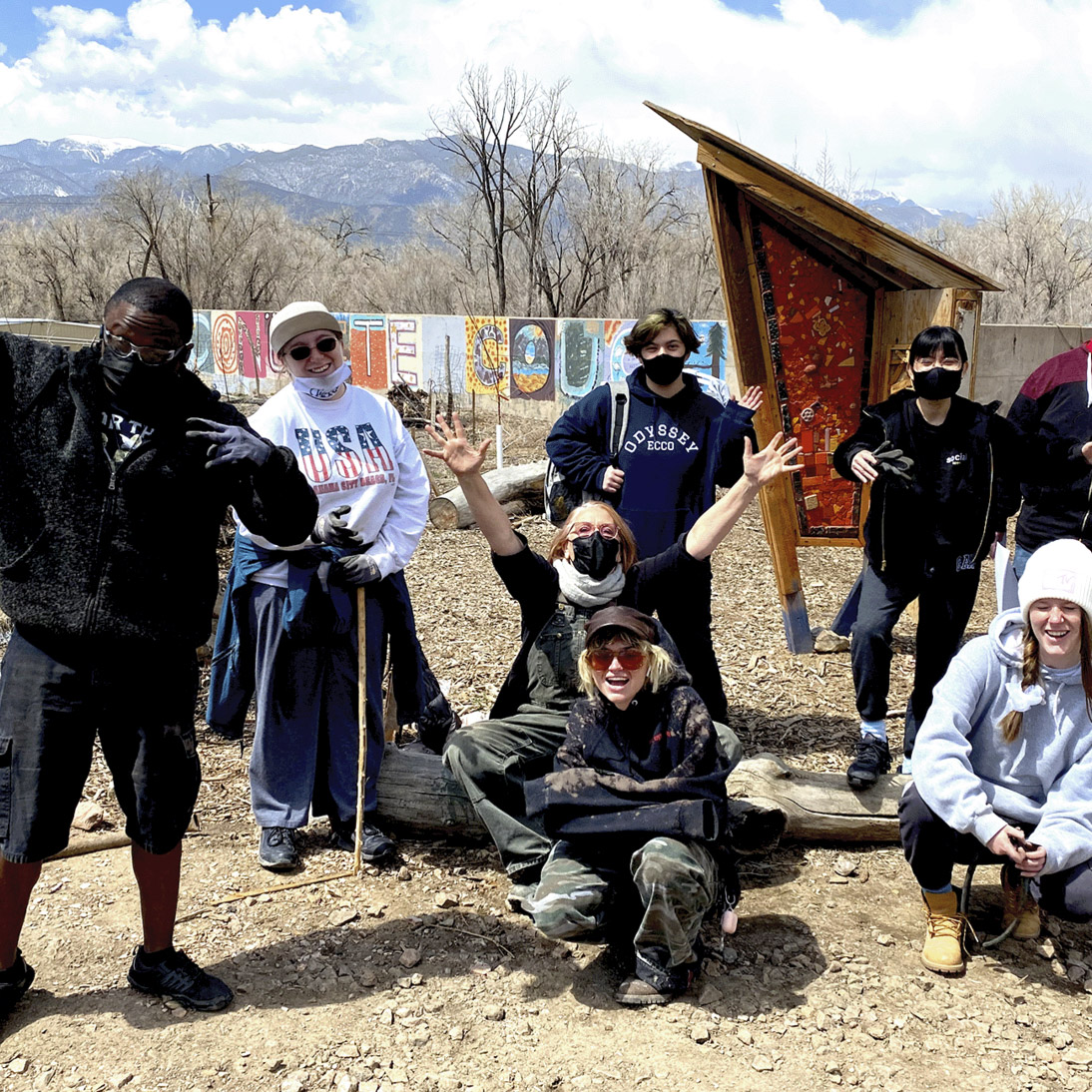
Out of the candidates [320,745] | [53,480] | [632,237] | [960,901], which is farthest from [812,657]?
[632,237]

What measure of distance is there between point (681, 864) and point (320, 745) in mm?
1613

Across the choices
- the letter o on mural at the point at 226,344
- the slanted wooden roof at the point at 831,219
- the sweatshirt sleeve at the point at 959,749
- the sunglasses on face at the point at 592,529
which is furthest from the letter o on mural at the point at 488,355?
the sweatshirt sleeve at the point at 959,749

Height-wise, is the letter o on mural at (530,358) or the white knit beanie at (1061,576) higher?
the letter o on mural at (530,358)

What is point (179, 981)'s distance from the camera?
10.3ft

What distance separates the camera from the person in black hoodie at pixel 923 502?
4.27 metres

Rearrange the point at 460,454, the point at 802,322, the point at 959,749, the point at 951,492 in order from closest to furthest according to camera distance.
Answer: the point at 959,749 < the point at 460,454 < the point at 951,492 < the point at 802,322

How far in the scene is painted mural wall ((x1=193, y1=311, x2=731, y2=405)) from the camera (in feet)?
65.3

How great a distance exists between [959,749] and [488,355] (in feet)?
65.8

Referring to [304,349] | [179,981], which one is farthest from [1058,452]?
[179,981]

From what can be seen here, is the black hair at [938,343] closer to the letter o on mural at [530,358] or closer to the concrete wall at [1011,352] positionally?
the concrete wall at [1011,352]

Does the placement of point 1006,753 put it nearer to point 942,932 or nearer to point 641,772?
point 942,932

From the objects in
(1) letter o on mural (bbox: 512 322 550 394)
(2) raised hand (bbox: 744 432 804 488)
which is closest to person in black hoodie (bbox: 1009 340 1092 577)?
(2) raised hand (bbox: 744 432 804 488)

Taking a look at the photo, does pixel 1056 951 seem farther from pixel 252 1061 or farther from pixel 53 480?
pixel 53 480

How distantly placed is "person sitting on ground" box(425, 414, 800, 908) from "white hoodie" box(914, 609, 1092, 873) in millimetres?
900
